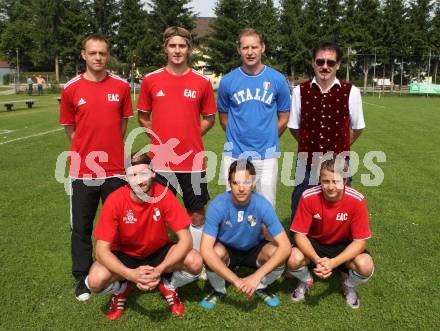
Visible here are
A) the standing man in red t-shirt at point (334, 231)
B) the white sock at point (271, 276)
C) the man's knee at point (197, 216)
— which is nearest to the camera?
the standing man in red t-shirt at point (334, 231)

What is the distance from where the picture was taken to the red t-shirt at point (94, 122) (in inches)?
157

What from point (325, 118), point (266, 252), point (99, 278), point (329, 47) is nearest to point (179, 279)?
point (99, 278)

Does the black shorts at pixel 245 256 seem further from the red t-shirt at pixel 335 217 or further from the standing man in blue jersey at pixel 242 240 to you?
the red t-shirt at pixel 335 217

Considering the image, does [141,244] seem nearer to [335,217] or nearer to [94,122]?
[94,122]

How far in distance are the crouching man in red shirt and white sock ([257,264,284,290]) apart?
24.7 inches

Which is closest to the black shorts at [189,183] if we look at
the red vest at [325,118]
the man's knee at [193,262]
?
the man's knee at [193,262]

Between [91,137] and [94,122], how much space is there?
5.6 inches

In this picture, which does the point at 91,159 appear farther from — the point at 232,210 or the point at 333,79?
the point at 333,79

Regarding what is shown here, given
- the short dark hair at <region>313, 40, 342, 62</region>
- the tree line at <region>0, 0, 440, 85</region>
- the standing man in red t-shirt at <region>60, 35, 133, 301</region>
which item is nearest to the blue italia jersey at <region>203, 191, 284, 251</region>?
the standing man in red t-shirt at <region>60, 35, 133, 301</region>

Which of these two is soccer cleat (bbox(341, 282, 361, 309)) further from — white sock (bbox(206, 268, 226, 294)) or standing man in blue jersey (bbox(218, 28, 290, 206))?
standing man in blue jersey (bbox(218, 28, 290, 206))

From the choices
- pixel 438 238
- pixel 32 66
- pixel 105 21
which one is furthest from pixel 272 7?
pixel 438 238

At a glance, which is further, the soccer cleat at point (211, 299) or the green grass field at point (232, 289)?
the soccer cleat at point (211, 299)

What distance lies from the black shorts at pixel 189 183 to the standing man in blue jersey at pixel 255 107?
0.32 meters

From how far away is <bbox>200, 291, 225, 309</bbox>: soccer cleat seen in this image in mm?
3993
